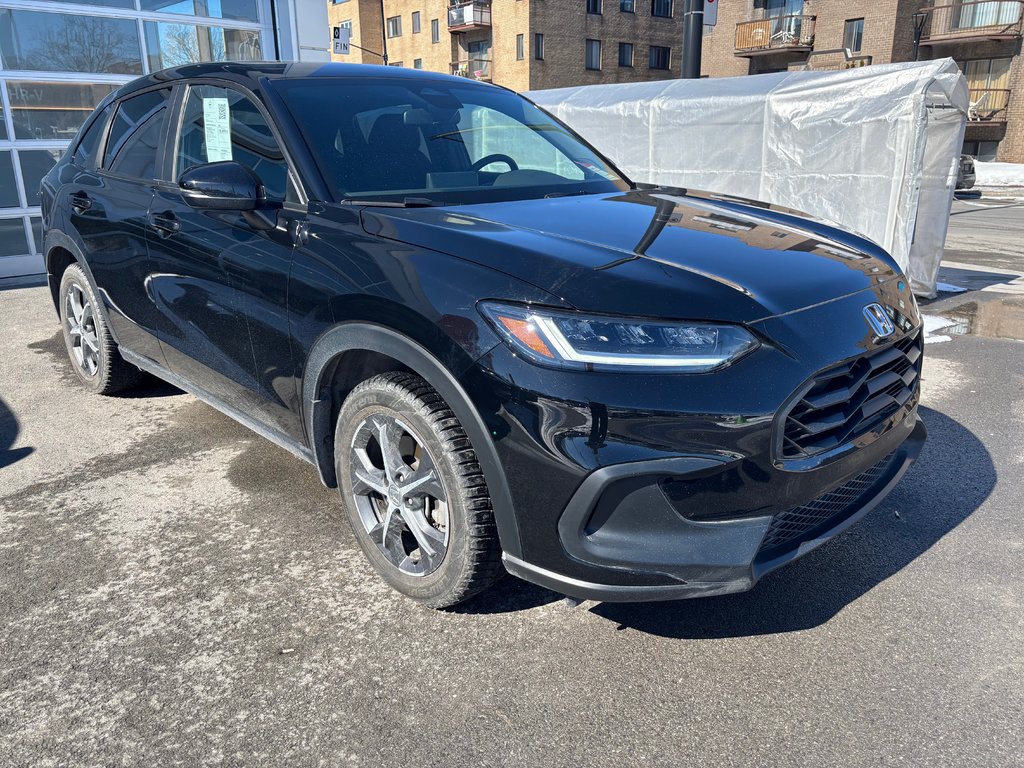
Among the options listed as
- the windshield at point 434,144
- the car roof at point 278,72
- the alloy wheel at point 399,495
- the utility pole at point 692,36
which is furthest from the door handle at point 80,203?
the utility pole at point 692,36

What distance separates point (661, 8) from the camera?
46.8m

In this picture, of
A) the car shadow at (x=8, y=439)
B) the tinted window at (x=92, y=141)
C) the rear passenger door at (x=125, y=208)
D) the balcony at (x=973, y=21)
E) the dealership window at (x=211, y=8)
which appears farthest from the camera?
the balcony at (x=973, y=21)

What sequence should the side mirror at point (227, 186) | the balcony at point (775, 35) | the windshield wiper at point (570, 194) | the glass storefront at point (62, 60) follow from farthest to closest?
the balcony at point (775, 35)
the glass storefront at point (62, 60)
the windshield wiper at point (570, 194)
the side mirror at point (227, 186)

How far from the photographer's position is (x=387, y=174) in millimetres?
2984

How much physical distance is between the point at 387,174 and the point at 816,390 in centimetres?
171

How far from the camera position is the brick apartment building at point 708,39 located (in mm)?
31219

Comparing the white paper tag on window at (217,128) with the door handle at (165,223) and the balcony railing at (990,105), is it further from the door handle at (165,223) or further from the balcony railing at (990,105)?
the balcony railing at (990,105)

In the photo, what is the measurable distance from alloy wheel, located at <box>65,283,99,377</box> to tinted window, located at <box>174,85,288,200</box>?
1489 millimetres

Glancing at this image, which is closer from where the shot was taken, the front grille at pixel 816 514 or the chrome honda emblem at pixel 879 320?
the front grille at pixel 816 514

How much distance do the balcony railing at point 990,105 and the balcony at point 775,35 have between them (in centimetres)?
745

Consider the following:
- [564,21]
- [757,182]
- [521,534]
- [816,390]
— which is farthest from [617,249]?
[564,21]

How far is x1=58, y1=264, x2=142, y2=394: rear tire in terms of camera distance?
4453 millimetres

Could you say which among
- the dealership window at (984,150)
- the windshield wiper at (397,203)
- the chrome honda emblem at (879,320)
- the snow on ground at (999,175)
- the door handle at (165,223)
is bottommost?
the snow on ground at (999,175)

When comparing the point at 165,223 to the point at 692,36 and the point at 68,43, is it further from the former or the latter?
the point at 692,36
